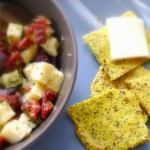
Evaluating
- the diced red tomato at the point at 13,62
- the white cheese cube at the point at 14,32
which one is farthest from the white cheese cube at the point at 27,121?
the white cheese cube at the point at 14,32

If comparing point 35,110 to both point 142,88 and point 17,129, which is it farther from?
point 142,88

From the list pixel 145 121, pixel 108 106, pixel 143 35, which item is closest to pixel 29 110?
pixel 108 106

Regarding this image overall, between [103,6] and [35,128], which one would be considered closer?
[35,128]

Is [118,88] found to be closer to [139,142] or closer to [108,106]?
[108,106]

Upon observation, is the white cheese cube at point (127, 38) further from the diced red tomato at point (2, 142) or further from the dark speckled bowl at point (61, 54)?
the diced red tomato at point (2, 142)

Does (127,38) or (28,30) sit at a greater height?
(28,30)

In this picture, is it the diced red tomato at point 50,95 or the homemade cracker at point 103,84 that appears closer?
the diced red tomato at point 50,95

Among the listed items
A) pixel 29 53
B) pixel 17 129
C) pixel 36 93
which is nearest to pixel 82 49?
pixel 29 53
